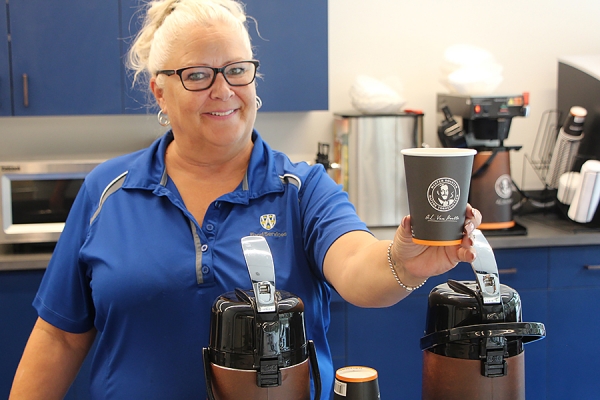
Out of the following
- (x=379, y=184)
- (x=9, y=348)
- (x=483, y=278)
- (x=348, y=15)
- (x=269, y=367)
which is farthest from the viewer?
(x=348, y=15)

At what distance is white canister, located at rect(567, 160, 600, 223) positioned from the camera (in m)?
2.60

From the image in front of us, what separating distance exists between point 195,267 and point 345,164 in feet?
5.27

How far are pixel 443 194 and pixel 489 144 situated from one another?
1.98m

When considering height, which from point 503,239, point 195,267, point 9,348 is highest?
point 195,267

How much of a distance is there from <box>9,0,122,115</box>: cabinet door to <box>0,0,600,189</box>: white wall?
1.00ft

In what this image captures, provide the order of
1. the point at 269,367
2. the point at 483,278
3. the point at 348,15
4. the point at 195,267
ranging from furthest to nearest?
the point at 348,15
the point at 195,267
the point at 483,278
the point at 269,367

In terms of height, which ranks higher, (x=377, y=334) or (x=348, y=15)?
(x=348, y=15)

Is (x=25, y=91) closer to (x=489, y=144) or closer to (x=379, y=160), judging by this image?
(x=379, y=160)

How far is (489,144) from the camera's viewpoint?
274 centimetres

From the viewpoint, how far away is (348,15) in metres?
3.06

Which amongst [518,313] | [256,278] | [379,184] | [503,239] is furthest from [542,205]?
[256,278]

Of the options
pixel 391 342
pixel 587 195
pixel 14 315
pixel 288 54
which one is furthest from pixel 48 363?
pixel 587 195

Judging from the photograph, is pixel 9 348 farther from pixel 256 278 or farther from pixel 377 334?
pixel 256 278

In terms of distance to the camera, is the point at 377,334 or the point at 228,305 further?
the point at 377,334
